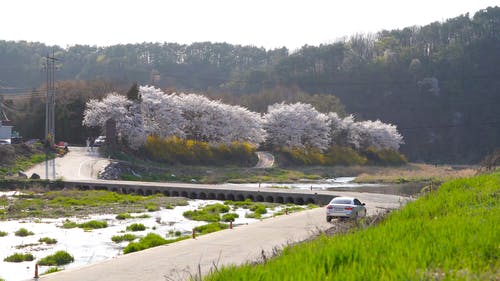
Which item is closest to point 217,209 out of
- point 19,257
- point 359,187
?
point 19,257

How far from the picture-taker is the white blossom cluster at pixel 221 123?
3110 inches

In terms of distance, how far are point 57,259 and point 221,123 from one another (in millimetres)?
70773

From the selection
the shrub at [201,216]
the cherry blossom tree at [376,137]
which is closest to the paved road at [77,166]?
the shrub at [201,216]

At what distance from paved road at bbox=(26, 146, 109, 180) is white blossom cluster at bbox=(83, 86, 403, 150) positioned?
6.32m

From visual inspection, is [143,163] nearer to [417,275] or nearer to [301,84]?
[417,275]

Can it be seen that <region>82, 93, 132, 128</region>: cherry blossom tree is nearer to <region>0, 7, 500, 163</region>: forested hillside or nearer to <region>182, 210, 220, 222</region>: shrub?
<region>182, 210, 220, 222</region>: shrub

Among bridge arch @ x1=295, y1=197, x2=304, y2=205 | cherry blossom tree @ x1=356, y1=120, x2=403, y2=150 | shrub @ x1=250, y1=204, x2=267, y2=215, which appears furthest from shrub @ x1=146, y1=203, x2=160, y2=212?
cherry blossom tree @ x1=356, y1=120, x2=403, y2=150

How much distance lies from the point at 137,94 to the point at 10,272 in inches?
2490

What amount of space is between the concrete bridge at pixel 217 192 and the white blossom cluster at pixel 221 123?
22.3m

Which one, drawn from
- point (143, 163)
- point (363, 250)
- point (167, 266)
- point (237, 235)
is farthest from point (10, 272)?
point (143, 163)

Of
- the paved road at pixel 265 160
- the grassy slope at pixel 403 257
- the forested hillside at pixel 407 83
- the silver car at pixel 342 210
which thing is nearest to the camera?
the grassy slope at pixel 403 257

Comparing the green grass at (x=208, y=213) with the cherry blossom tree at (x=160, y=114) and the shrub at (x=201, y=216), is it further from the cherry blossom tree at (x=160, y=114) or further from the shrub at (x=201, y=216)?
the cherry blossom tree at (x=160, y=114)

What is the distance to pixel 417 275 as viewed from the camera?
31.5 feet

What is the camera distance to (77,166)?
66750 millimetres
